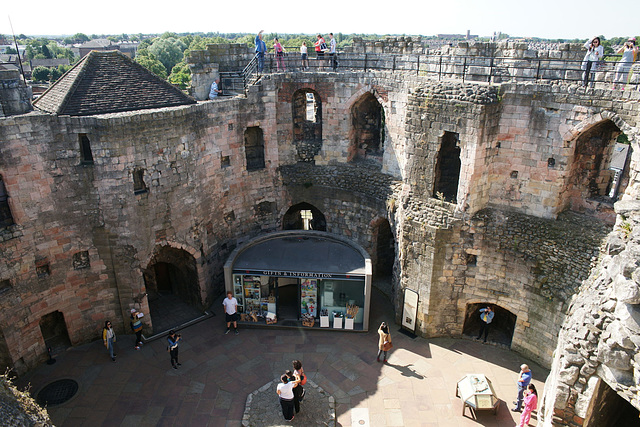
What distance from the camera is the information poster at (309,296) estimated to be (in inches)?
610

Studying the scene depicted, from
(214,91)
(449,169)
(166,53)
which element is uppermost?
(166,53)

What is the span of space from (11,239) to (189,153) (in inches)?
224

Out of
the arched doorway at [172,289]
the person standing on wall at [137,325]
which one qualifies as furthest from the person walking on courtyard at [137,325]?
the arched doorway at [172,289]

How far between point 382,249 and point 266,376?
742cm

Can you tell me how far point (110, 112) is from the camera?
14484mm

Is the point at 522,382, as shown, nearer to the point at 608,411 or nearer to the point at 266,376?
the point at 608,411

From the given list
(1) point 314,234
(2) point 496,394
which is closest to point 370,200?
(1) point 314,234

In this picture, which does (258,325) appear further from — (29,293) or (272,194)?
(29,293)

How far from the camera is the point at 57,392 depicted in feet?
43.7

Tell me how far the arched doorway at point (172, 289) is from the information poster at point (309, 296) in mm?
4052

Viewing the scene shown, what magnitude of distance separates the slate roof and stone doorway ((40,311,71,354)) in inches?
257

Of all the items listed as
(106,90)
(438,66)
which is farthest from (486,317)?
(106,90)

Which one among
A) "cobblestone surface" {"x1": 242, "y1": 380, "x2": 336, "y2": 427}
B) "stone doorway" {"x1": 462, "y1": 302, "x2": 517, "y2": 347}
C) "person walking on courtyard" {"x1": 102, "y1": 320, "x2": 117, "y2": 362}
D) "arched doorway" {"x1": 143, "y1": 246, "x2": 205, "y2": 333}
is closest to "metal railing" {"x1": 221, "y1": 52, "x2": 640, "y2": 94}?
"arched doorway" {"x1": 143, "y1": 246, "x2": 205, "y2": 333}

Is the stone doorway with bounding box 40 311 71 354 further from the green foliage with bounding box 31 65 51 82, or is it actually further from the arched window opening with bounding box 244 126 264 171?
the green foliage with bounding box 31 65 51 82
